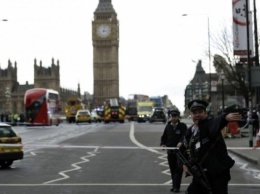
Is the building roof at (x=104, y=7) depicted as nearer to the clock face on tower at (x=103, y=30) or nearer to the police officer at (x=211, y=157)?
the clock face on tower at (x=103, y=30)

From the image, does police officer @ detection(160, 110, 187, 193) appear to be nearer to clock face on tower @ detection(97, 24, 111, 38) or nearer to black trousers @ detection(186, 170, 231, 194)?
black trousers @ detection(186, 170, 231, 194)

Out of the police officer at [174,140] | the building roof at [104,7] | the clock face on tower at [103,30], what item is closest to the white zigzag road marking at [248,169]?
the police officer at [174,140]

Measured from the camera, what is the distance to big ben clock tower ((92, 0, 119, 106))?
173125 millimetres

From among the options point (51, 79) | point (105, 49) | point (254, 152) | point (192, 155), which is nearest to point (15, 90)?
point (51, 79)

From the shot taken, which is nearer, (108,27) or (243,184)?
(243,184)

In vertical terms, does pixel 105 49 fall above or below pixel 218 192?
above

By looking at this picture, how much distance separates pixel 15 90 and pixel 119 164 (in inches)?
7082

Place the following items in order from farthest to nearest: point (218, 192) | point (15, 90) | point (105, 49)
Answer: point (15, 90), point (105, 49), point (218, 192)

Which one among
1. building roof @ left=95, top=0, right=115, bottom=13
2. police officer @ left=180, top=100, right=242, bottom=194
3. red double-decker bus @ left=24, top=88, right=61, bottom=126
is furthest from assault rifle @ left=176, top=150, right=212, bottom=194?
building roof @ left=95, top=0, right=115, bottom=13

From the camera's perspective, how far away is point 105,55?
173750 millimetres

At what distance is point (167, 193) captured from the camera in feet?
38.0

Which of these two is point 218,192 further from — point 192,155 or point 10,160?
point 10,160

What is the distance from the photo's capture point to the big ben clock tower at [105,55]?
173125 mm

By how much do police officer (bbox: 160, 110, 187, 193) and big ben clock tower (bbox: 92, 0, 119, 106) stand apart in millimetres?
160846
